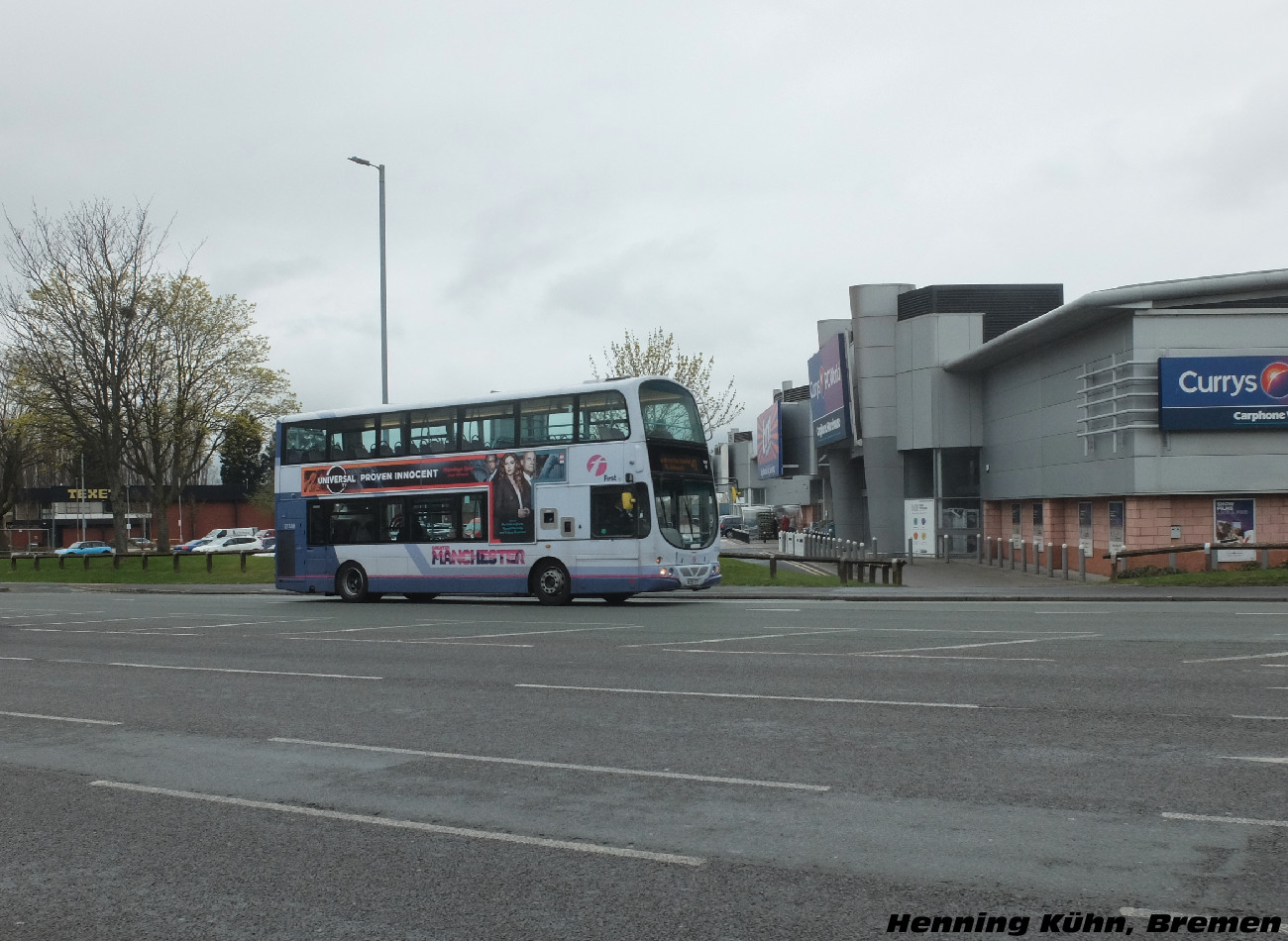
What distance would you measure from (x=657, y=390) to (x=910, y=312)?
2840cm

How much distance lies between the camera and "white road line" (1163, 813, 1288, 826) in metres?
5.98

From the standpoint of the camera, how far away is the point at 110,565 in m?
47.8

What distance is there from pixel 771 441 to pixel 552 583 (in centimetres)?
5437

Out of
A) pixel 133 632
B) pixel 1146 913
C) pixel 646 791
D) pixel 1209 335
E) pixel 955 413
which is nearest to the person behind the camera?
pixel 1146 913

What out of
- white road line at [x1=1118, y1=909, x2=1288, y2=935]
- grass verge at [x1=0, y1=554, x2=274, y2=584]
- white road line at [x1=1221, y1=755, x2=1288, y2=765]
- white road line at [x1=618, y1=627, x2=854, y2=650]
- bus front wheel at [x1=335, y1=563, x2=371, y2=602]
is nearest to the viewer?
white road line at [x1=1118, y1=909, x2=1288, y2=935]

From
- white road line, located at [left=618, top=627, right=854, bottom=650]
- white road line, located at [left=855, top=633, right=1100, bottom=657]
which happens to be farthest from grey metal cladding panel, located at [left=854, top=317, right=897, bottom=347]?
white road line, located at [left=855, top=633, right=1100, bottom=657]

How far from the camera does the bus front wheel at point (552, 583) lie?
24.1 metres

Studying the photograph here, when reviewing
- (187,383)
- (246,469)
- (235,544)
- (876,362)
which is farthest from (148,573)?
(246,469)

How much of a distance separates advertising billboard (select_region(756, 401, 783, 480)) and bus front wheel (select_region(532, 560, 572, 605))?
50557mm

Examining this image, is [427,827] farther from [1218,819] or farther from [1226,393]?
[1226,393]

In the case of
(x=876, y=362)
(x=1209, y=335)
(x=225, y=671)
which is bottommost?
(x=225, y=671)

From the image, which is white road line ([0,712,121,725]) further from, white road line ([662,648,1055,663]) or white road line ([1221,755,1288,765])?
white road line ([1221,755,1288,765])

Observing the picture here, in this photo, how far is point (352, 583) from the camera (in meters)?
27.4

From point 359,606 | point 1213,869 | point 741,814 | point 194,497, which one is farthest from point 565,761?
point 194,497
